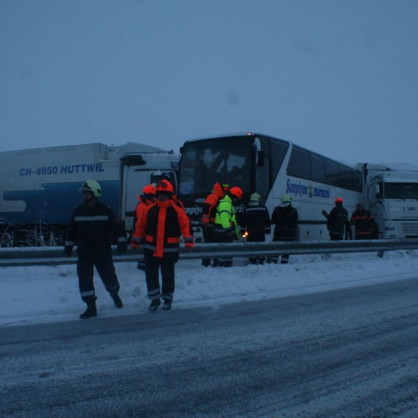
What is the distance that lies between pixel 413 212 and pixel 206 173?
400 inches

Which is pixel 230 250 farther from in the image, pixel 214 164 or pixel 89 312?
pixel 89 312

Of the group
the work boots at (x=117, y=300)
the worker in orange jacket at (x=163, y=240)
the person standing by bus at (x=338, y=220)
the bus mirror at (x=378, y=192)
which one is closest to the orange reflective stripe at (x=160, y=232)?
the worker in orange jacket at (x=163, y=240)

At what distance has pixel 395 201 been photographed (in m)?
18.6

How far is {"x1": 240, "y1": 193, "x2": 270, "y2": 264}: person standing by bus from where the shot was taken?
11.2 metres

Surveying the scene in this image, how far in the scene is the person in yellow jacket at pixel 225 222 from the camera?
999 cm

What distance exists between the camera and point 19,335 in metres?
4.66

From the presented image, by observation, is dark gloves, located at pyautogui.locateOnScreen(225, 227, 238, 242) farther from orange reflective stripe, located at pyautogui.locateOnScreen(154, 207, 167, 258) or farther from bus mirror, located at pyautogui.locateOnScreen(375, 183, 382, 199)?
bus mirror, located at pyautogui.locateOnScreen(375, 183, 382, 199)

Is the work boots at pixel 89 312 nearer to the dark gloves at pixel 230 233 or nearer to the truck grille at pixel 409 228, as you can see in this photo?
the dark gloves at pixel 230 233

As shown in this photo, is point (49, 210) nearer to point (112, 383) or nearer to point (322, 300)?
point (322, 300)

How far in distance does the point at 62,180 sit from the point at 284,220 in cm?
1029

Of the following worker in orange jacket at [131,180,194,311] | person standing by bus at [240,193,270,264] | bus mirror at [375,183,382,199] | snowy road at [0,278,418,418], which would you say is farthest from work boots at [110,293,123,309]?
bus mirror at [375,183,382,199]

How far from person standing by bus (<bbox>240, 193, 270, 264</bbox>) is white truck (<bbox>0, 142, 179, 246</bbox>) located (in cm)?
459

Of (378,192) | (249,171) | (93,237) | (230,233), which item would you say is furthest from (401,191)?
(93,237)

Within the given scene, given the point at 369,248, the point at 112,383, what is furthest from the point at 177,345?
the point at 369,248
